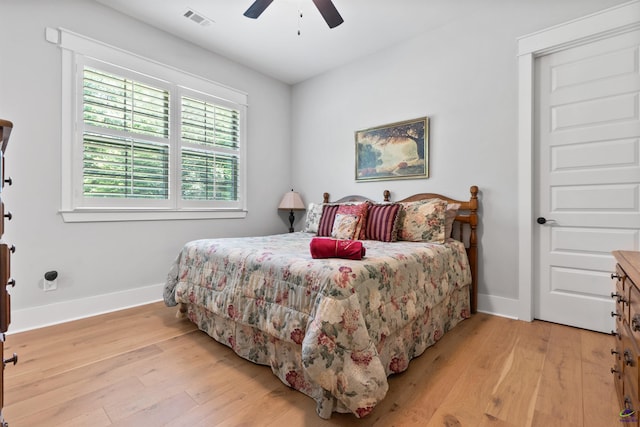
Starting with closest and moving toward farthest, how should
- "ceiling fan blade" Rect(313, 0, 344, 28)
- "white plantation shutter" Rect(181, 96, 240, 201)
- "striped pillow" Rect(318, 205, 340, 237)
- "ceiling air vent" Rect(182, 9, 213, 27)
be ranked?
"ceiling fan blade" Rect(313, 0, 344, 28)
"ceiling air vent" Rect(182, 9, 213, 27)
"striped pillow" Rect(318, 205, 340, 237)
"white plantation shutter" Rect(181, 96, 240, 201)

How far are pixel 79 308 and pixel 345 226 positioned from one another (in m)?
Answer: 2.41

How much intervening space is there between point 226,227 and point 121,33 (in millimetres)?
2168

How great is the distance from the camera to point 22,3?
2.27 m

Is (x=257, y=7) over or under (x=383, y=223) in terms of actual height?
over

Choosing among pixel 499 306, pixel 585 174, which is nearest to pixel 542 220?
pixel 585 174

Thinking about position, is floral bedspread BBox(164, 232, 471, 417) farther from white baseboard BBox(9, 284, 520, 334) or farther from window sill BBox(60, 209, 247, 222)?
window sill BBox(60, 209, 247, 222)

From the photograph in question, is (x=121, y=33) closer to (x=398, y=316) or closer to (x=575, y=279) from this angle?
(x=398, y=316)

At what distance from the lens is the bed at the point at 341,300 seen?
4.23ft

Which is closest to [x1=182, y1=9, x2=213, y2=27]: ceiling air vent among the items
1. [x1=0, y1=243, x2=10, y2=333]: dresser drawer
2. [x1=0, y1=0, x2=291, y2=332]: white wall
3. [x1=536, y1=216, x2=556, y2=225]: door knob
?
[x1=0, y1=0, x2=291, y2=332]: white wall

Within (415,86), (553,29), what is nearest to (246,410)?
(415,86)

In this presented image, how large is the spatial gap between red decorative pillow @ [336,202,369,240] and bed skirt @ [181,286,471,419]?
889mm

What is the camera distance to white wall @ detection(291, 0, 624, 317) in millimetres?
2574

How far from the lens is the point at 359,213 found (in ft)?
9.23

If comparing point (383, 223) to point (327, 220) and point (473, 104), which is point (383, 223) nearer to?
point (327, 220)
